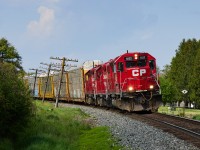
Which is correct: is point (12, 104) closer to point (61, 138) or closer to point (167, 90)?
point (61, 138)

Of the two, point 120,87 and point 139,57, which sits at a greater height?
point 139,57

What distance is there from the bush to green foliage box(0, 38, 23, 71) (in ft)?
216

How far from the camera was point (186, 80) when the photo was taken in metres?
76.6

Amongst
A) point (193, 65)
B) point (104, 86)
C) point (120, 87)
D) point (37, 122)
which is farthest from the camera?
point (193, 65)

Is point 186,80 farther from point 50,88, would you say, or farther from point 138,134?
point 138,134

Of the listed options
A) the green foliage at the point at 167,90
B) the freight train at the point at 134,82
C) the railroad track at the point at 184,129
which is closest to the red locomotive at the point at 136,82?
the freight train at the point at 134,82

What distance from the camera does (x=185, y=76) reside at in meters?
76.6

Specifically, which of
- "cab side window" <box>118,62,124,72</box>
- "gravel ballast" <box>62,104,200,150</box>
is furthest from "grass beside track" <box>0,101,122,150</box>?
"cab side window" <box>118,62,124,72</box>

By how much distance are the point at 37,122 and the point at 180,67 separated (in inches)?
2441

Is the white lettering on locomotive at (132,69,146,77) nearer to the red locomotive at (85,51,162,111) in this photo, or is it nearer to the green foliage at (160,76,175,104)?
the red locomotive at (85,51,162,111)

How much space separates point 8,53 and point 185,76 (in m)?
37.1

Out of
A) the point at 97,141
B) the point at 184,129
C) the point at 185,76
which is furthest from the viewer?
the point at 185,76

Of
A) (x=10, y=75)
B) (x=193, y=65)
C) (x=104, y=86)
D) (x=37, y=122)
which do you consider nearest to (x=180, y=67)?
(x=193, y=65)

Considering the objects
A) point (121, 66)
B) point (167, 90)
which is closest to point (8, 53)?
point (167, 90)
